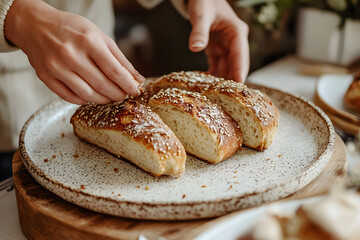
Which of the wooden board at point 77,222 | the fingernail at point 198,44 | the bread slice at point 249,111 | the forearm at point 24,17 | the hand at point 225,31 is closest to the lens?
the wooden board at point 77,222

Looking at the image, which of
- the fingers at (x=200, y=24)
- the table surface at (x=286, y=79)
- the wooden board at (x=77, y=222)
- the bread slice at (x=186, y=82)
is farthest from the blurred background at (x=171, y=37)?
the wooden board at (x=77, y=222)

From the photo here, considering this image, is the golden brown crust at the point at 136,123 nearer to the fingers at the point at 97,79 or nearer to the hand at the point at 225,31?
the fingers at the point at 97,79

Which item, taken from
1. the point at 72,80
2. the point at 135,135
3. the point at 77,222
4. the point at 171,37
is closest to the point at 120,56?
the point at 72,80

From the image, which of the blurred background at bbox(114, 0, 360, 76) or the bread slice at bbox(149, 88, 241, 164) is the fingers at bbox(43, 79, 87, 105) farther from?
the blurred background at bbox(114, 0, 360, 76)

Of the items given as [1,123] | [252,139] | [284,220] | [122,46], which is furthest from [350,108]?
[122,46]

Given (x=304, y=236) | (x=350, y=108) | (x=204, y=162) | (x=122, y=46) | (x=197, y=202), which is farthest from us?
(x=122, y=46)

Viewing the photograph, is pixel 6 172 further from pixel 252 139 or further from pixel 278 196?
pixel 278 196
